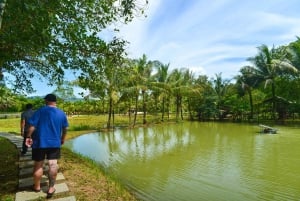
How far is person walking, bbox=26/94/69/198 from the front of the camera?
4.58 metres

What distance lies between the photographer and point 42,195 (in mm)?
4680

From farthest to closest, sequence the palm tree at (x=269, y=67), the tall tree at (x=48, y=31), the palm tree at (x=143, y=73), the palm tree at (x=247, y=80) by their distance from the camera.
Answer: the palm tree at (x=247, y=80)
the palm tree at (x=269, y=67)
the palm tree at (x=143, y=73)
the tall tree at (x=48, y=31)

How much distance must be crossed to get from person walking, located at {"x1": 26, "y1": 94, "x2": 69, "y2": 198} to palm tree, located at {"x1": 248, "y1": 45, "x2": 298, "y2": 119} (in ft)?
86.3

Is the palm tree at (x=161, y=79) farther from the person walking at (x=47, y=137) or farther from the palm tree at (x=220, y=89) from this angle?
the person walking at (x=47, y=137)

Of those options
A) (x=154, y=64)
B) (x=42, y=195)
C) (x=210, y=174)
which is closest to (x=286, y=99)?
(x=154, y=64)

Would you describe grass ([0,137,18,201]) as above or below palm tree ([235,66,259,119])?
below

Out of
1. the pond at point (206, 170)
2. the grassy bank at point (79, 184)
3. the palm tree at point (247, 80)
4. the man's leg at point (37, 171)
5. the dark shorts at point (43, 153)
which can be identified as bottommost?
the pond at point (206, 170)

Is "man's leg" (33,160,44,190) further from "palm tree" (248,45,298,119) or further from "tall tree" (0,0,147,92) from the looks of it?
"palm tree" (248,45,298,119)

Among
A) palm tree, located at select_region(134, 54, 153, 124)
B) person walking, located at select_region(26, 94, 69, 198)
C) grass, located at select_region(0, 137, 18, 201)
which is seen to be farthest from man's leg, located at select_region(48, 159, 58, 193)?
palm tree, located at select_region(134, 54, 153, 124)

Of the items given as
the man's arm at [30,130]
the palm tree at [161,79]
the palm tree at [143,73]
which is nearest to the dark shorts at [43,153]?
the man's arm at [30,130]

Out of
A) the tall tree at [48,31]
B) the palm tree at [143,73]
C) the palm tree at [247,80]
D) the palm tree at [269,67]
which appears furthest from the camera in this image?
the palm tree at [247,80]

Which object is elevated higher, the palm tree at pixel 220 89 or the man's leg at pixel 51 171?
the palm tree at pixel 220 89

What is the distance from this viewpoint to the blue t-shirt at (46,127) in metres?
4.57

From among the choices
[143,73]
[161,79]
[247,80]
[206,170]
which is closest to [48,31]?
[206,170]
